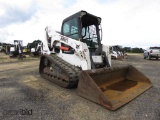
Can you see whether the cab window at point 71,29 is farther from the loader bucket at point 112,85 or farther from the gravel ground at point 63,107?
the gravel ground at point 63,107

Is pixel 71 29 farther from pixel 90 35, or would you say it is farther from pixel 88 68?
pixel 88 68

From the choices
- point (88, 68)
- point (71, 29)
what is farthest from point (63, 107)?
point (71, 29)

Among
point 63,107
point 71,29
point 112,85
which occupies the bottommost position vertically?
point 63,107

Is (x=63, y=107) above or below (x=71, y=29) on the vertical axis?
below

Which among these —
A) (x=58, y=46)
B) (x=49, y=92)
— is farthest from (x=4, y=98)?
(x=58, y=46)

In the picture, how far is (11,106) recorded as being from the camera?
139 inches

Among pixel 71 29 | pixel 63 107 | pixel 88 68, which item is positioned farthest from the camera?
pixel 71 29

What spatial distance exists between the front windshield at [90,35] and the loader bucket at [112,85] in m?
1.45

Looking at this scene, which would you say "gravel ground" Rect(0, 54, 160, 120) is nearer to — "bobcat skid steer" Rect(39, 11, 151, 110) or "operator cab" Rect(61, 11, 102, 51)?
"bobcat skid steer" Rect(39, 11, 151, 110)

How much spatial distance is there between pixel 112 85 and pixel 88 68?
35.6 inches

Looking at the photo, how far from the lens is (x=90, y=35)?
6.02 metres

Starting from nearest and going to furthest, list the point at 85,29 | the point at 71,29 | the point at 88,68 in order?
the point at 88,68, the point at 71,29, the point at 85,29

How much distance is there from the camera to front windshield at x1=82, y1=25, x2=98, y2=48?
5895mm

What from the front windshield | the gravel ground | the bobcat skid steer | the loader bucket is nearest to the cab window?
the bobcat skid steer
